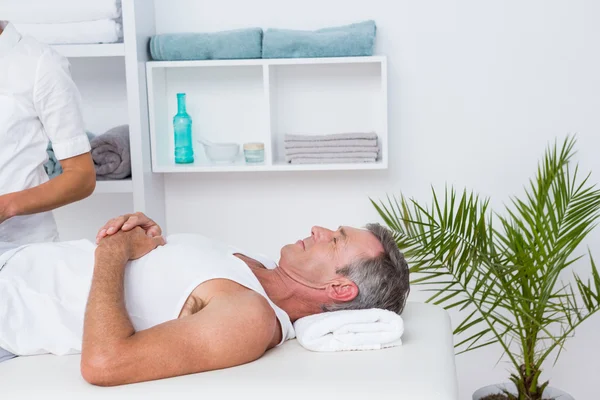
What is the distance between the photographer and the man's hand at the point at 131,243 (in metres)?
1.70

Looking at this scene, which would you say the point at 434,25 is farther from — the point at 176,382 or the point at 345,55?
the point at 176,382

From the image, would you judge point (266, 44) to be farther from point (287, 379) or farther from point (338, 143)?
point (287, 379)

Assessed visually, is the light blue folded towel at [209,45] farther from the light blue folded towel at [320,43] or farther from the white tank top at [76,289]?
the white tank top at [76,289]

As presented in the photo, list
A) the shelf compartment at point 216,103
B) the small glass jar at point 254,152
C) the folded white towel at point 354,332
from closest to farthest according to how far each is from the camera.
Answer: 1. the folded white towel at point 354,332
2. the small glass jar at point 254,152
3. the shelf compartment at point 216,103

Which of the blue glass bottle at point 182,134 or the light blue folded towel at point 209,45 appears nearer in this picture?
the light blue folded towel at point 209,45

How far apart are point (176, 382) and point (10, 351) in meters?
0.45

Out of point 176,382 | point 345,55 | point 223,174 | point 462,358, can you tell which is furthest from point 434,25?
point 176,382

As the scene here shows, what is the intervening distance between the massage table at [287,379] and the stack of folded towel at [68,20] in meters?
1.37

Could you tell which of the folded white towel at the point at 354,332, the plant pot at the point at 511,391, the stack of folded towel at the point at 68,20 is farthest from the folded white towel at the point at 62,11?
the plant pot at the point at 511,391

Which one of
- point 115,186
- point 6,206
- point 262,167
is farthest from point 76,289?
point 262,167

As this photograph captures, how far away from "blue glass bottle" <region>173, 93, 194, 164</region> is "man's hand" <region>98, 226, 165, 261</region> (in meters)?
1.05

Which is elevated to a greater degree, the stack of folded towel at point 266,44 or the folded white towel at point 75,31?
the folded white towel at point 75,31

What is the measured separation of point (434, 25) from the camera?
2.83 m

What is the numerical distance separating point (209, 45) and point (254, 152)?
Result: 42cm
